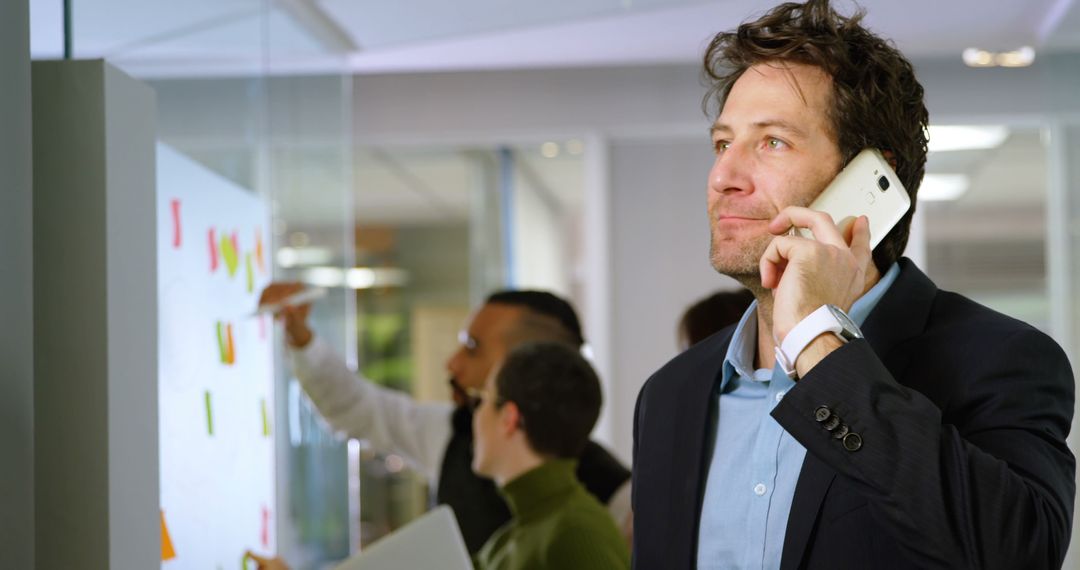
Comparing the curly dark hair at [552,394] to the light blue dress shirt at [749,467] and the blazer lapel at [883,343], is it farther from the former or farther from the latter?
the blazer lapel at [883,343]

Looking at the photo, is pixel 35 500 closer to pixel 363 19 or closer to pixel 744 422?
pixel 744 422

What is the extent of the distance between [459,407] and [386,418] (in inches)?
15.8

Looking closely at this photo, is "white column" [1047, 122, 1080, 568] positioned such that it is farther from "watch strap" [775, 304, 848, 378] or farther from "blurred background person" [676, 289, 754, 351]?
"watch strap" [775, 304, 848, 378]

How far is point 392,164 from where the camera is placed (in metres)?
7.05

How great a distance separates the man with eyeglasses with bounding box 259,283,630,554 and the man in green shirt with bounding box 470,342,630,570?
0.43 m

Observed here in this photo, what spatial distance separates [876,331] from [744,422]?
0.21m

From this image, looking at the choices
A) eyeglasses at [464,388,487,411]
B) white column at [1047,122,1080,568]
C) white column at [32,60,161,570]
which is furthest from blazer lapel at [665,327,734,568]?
white column at [1047,122,1080,568]

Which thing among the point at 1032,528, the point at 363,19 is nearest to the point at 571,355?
the point at 1032,528

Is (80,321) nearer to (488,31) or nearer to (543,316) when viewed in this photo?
(543,316)

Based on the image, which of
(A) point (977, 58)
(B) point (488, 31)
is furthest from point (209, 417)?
(A) point (977, 58)

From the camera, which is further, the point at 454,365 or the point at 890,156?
the point at 454,365

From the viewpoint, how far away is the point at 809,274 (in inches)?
49.2

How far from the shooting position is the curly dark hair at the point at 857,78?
148 centimetres

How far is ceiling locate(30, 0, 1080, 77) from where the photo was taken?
2.41 metres
